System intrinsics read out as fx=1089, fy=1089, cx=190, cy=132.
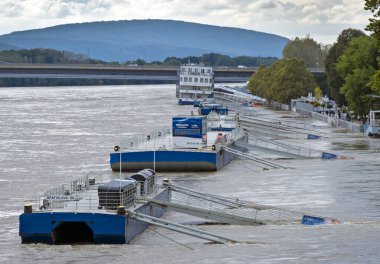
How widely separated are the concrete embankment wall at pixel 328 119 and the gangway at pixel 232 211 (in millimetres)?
58339

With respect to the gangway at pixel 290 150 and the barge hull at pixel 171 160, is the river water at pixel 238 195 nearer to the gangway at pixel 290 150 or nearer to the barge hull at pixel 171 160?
the barge hull at pixel 171 160

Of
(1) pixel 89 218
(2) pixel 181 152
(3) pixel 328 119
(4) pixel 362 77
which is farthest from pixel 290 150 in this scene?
(3) pixel 328 119

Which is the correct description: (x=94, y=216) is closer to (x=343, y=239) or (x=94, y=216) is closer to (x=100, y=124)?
(x=343, y=239)

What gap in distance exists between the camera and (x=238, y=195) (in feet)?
171

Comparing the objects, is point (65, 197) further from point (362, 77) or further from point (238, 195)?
point (362, 77)

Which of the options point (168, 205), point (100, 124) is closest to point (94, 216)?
point (168, 205)

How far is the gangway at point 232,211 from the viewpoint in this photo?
41791mm

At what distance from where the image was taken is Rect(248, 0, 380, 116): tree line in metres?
107

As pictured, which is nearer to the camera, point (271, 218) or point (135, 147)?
point (271, 218)

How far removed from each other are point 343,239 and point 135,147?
32375mm

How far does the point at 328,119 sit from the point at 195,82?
70.4m

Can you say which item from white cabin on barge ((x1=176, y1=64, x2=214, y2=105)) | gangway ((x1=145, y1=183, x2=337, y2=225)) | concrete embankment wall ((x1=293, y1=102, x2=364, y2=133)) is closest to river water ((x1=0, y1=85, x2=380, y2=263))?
gangway ((x1=145, y1=183, x2=337, y2=225))

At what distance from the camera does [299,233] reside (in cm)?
4022

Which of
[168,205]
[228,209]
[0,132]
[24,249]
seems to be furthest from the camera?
[0,132]
